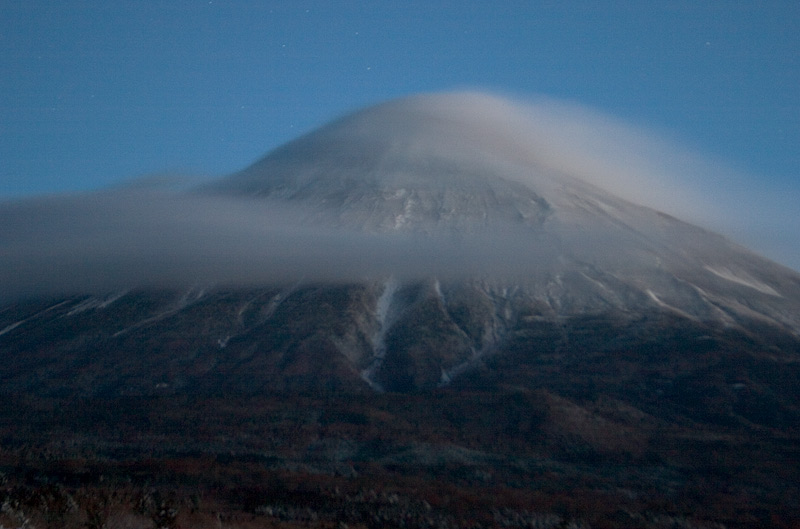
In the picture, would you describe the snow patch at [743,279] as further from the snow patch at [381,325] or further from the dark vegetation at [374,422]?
the snow patch at [381,325]

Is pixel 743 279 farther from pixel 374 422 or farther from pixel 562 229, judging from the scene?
pixel 374 422

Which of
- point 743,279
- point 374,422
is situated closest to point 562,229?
point 743,279

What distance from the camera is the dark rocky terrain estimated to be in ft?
156

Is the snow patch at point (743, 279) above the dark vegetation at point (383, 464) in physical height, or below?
above

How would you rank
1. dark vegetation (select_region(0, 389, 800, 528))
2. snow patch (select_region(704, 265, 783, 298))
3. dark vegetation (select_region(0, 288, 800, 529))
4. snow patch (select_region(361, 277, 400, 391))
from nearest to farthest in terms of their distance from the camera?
dark vegetation (select_region(0, 389, 800, 528)) → dark vegetation (select_region(0, 288, 800, 529)) → snow patch (select_region(361, 277, 400, 391)) → snow patch (select_region(704, 265, 783, 298))

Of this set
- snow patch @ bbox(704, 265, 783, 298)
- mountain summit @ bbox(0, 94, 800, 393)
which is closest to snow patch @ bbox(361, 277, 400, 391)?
mountain summit @ bbox(0, 94, 800, 393)

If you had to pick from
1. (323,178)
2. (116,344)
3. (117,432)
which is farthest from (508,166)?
(117,432)

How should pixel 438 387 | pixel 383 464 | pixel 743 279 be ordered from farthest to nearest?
pixel 743 279, pixel 438 387, pixel 383 464

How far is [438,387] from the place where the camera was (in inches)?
3752

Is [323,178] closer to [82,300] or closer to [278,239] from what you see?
[278,239]

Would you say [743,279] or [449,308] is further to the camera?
[743,279]

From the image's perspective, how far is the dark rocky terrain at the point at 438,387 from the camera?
47594mm

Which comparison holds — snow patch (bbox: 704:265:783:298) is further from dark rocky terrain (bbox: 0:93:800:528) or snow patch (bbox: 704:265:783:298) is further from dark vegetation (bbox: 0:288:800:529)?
dark vegetation (bbox: 0:288:800:529)

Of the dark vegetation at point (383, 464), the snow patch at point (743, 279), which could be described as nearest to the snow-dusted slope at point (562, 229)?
the snow patch at point (743, 279)
